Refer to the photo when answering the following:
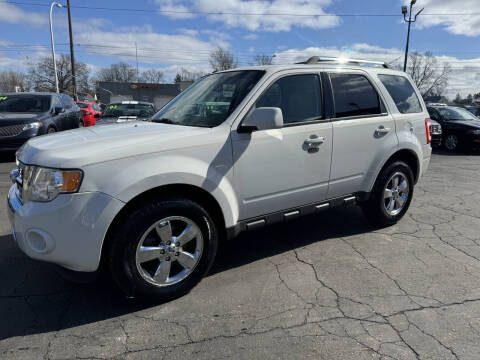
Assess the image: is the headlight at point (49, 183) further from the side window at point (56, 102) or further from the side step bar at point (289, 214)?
the side window at point (56, 102)

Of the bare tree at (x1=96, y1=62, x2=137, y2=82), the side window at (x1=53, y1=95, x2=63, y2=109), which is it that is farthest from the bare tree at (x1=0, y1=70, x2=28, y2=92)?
the side window at (x1=53, y1=95, x2=63, y2=109)

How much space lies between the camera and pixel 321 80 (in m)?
3.56

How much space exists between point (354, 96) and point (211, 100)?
5.22ft

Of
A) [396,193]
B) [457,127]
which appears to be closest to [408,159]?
[396,193]

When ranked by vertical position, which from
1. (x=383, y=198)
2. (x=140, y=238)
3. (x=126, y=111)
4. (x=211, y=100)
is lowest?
(x=383, y=198)

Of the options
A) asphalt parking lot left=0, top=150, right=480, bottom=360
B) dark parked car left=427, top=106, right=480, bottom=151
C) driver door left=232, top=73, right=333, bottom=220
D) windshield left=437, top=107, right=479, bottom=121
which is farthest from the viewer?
windshield left=437, top=107, right=479, bottom=121

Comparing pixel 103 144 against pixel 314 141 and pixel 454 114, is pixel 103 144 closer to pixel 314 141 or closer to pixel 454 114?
pixel 314 141

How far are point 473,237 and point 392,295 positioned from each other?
6.56ft

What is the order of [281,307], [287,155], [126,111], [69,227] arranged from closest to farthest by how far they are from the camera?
[69,227]
[281,307]
[287,155]
[126,111]

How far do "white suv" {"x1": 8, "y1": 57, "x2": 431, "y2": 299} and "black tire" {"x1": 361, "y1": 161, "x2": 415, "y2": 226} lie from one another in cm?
2

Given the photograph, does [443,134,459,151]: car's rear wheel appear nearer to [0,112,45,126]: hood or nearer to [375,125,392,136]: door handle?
[375,125,392,136]: door handle

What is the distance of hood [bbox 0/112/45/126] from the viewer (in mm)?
8156

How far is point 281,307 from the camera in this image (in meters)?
2.75

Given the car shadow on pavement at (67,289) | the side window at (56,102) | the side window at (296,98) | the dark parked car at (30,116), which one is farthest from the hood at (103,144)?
the side window at (56,102)
